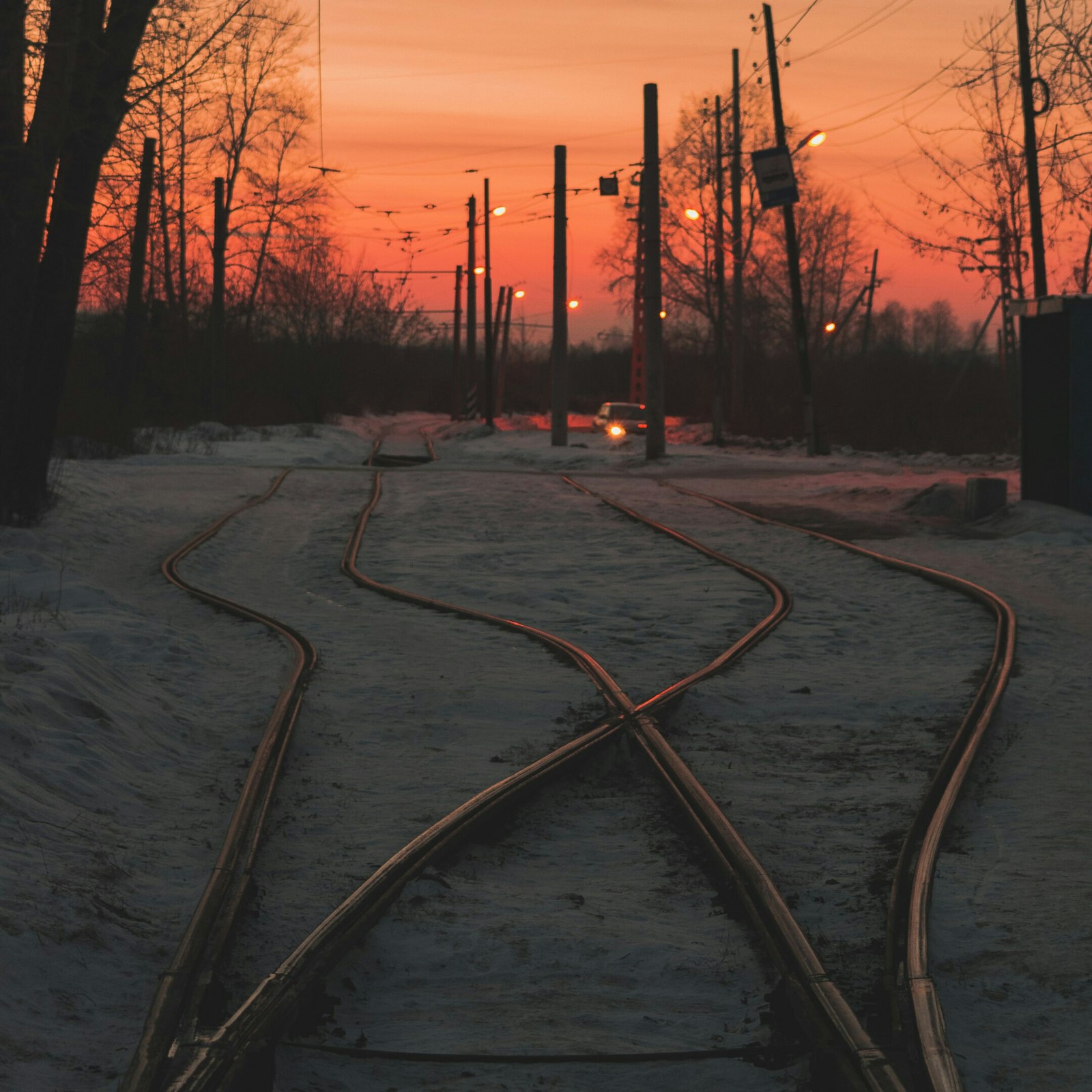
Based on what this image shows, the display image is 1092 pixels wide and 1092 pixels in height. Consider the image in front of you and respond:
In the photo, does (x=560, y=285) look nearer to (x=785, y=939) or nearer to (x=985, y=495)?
(x=985, y=495)

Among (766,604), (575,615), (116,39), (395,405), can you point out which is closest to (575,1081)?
(575,615)

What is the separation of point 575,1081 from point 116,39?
41.0 feet

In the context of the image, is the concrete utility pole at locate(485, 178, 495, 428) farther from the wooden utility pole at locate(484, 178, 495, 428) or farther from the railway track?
the railway track

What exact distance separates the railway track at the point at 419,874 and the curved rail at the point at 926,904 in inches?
0.8

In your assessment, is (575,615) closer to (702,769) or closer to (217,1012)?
(702,769)

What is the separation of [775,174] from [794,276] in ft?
12.3

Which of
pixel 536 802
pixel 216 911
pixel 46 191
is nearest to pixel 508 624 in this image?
pixel 536 802

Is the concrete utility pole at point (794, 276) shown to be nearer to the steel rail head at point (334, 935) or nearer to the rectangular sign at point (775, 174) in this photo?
the rectangular sign at point (775, 174)

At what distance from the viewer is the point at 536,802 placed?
17.7 ft

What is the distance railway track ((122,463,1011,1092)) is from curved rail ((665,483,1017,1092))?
0.06ft

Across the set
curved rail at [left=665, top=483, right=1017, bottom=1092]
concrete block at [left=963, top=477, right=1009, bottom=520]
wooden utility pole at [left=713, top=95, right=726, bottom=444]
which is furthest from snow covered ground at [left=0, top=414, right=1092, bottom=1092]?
wooden utility pole at [left=713, top=95, right=726, bottom=444]

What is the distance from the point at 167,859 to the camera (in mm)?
4836

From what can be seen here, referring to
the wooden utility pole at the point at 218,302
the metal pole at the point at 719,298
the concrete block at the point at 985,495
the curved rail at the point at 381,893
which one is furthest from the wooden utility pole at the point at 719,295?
the curved rail at the point at 381,893

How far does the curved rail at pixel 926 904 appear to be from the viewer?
123 inches
